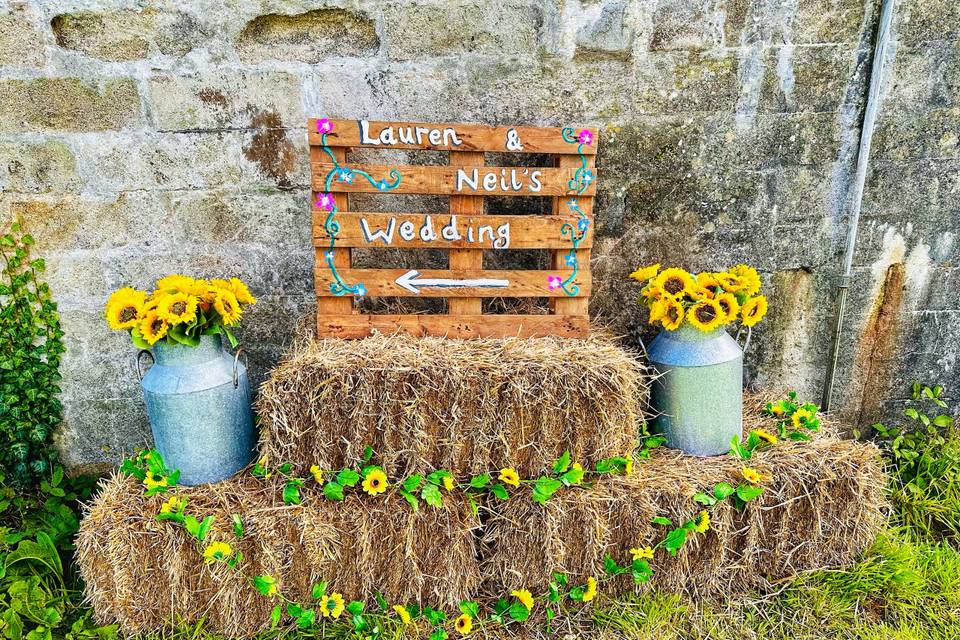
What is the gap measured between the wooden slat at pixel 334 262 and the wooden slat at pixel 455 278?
1 centimetres

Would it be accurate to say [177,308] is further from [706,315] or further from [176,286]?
[706,315]

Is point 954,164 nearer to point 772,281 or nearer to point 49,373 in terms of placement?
point 772,281

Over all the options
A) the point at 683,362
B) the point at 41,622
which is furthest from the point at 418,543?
the point at 41,622

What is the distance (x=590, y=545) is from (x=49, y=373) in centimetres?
235

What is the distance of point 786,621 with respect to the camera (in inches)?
76.3

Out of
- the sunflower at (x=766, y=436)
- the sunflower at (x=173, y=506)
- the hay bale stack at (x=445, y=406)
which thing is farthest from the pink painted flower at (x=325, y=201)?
the sunflower at (x=766, y=436)

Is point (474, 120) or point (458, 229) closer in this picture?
point (458, 229)

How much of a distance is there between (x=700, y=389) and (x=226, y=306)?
1.76 metres

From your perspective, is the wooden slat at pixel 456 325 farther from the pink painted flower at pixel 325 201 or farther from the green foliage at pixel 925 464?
the green foliage at pixel 925 464

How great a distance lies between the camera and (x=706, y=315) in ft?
6.55

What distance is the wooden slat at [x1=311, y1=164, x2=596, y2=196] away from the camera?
1906mm

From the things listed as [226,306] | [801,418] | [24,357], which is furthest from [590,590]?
[24,357]

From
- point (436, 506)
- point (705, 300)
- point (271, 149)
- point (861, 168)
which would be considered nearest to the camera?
point (436, 506)

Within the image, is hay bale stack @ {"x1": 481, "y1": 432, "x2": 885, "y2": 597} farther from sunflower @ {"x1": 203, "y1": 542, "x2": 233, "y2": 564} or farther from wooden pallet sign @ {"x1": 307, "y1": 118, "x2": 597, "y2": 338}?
sunflower @ {"x1": 203, "y1": 542, "x2": 233, "y2": 564}
